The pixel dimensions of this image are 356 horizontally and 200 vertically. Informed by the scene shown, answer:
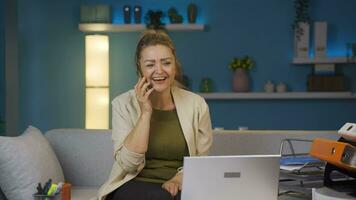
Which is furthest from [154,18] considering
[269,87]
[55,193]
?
[55,193]

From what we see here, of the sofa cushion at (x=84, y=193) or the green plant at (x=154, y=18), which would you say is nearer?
the sofa cushion at (x=84, y=193)

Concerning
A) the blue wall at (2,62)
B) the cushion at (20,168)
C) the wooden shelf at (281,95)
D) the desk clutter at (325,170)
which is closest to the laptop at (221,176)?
the desk clutter at (325,170)

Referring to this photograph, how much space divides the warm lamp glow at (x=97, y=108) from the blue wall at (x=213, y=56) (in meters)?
0.26

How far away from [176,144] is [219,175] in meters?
0.69

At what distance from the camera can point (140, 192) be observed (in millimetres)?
1972

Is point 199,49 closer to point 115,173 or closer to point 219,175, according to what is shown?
point 115,173

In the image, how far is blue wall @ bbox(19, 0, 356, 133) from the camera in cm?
505

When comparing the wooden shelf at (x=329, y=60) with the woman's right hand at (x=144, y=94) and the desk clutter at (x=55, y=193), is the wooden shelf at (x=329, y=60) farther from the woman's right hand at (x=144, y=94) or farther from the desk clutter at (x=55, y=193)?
the desk clutter at (x=55, y=193)

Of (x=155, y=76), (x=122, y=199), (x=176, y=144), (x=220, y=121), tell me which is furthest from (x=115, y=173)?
(x=220, y=121)

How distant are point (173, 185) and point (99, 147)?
0.95 meters

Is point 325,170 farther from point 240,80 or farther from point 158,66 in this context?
point 240,80

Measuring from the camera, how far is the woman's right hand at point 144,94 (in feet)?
6.87

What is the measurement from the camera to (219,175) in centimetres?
147

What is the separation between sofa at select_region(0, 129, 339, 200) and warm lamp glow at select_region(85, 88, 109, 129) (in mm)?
2018
